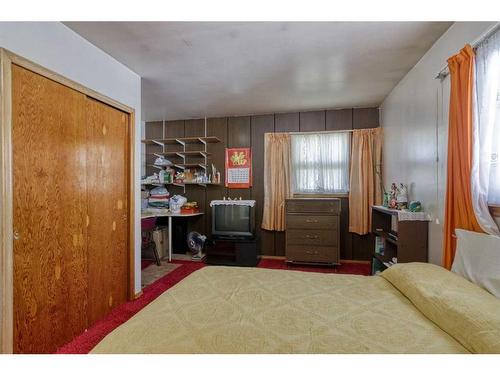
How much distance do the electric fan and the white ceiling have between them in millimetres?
2189

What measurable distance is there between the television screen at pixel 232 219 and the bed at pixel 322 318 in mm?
2547

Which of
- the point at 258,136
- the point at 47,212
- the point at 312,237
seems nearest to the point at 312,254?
the point at 312,237

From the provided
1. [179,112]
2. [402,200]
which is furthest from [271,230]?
[179,112]

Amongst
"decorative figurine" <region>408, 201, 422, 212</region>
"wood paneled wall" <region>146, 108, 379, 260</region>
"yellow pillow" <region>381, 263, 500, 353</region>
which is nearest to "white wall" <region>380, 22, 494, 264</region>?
"decorative figurine" <region>408, 201, 422, 212</region>

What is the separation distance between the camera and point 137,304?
8.48 feet

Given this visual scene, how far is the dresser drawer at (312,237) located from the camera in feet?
12.1

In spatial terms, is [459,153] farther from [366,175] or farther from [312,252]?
[312,252]

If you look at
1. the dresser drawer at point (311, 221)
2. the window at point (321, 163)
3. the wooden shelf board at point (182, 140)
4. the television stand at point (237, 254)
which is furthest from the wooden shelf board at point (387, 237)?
the wooden shelf board at point (182, 140)

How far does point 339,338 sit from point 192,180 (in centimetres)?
385

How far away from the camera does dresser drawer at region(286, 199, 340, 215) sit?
368 cm

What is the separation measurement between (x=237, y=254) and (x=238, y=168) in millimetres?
1477

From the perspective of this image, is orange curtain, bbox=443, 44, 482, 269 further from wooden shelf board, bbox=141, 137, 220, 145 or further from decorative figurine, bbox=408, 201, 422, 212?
wooden shelf board, bbox=141, 137, 220, 145

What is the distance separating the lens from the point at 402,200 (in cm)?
275

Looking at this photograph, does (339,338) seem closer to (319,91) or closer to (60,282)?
(60,282)
